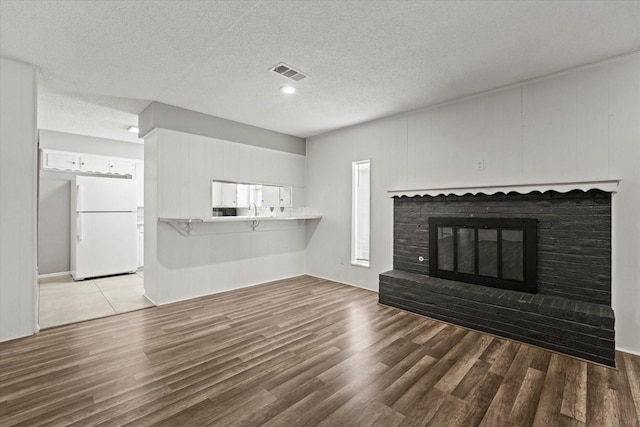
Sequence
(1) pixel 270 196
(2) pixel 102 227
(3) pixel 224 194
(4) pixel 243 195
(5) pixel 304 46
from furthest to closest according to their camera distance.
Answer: (2) pixel 102 227 → (1) pixel 270 196 → (4) pixel 243 195 → (3) pixel 224 194 → (5) pixel 304 46

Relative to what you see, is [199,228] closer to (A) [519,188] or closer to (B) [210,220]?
(B) [210,220]

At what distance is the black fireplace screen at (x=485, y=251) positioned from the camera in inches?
129

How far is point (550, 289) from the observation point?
10.3 ft

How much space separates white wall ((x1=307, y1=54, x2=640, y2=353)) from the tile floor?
3237 mm

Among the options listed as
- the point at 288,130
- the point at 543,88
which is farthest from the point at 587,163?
the point at 288,130

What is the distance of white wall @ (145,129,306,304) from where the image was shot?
4.18 m

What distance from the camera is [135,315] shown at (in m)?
3.70

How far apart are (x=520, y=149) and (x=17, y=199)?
538 cm

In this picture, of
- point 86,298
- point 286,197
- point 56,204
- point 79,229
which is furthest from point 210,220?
point 56,204

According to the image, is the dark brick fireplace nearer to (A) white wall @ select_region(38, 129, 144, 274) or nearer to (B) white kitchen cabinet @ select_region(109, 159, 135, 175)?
(B) white kitchen cabinet @ select_region(109, 159, 135, 175)

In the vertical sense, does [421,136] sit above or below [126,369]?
above

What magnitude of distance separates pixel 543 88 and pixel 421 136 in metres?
1.43

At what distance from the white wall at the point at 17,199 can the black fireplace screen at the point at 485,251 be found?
4602 millimetres

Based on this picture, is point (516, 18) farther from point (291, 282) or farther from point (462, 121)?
point (291, 282)
